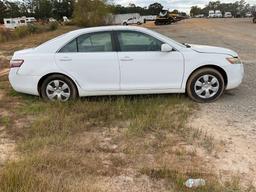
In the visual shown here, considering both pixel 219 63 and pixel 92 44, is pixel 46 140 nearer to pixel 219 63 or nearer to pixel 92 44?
pixel 92 44

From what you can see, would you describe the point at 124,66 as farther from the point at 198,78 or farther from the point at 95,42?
the point at 198,78

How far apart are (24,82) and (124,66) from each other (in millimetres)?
2055

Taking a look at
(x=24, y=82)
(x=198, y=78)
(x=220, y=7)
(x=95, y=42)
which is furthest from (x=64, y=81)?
(x=220, y=7)

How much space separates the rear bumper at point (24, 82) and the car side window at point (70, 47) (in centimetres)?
74

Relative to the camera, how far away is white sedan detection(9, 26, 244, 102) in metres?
6.39

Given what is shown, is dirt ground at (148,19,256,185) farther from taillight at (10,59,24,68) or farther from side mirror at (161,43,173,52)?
taillight at (10,59,24,68)

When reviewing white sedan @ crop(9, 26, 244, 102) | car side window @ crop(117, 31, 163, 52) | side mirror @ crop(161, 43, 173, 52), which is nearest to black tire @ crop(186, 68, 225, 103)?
white sedan @ crop(9, 26, 244, 102)

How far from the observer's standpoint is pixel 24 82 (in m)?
6.66

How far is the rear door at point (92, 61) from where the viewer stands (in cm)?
639

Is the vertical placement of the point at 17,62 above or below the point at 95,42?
below

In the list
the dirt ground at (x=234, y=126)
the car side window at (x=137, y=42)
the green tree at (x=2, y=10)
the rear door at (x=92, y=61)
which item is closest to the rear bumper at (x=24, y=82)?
the rear door at (x=92, y=61)

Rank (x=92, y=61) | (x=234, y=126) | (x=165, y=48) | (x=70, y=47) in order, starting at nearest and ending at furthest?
1. (x=234, y=126)
2. (x=165, y=48)
3. (x=92, y=61)
4. (x=70, y=47)

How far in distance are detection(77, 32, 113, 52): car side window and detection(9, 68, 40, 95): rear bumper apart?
3.58ft

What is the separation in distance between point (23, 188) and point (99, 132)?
1.87m
